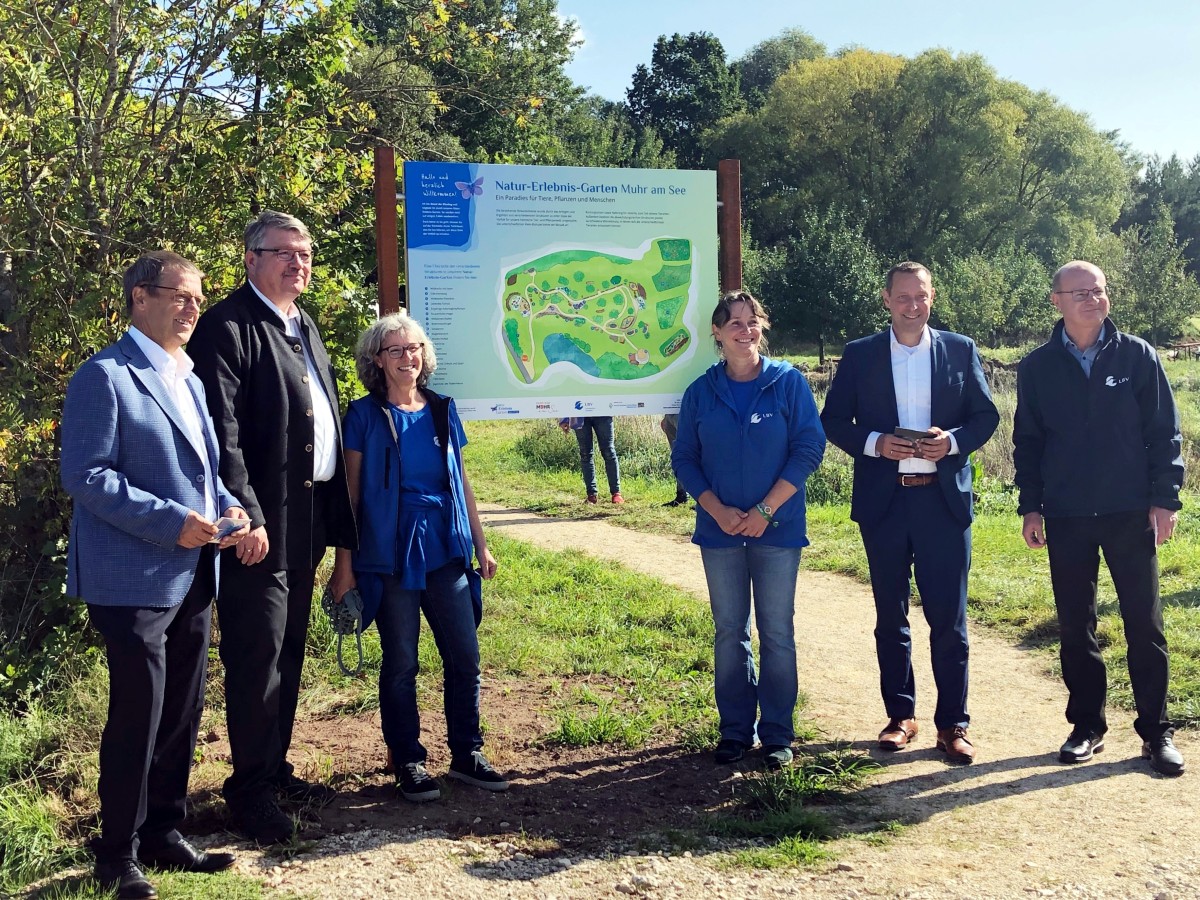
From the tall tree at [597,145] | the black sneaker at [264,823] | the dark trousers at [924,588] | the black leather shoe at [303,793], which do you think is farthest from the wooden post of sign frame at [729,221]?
the tall tree at [597,145]

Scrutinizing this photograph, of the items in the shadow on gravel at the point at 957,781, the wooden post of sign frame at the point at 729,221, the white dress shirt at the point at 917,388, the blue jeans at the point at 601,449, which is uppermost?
the wooden post of sign frame at the point at 729,221

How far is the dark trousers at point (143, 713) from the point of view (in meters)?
3.30

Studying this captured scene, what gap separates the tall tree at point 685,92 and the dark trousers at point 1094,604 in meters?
55.8

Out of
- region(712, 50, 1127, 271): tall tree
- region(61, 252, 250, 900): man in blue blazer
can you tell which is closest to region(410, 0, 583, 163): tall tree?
region(61, 252, 250, 900): man in blue blazer

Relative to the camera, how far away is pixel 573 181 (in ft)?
17.6

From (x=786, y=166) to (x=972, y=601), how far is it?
47.7m

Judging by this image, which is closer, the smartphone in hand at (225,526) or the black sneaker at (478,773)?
the smartphone in hand at (225,526)

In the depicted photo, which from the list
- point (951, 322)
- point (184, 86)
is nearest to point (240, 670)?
point (184, 86)

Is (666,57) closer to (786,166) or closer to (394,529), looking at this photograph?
(786,166)

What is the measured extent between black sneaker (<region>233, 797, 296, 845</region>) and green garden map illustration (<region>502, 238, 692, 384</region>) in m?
2.35

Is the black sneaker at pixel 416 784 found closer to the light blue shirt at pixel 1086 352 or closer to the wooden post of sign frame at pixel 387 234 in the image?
the wooden post of sign frame at pixel 387 234

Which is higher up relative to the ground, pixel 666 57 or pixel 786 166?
pixel 666 57

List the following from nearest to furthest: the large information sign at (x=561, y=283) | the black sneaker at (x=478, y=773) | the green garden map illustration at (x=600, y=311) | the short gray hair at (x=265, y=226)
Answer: the short gray hair at (x=265, y=226), the black sneaker at (x=478, y=773), the large information sign at (x=561, y=283), the green garden map illustration at (x=600, y=311)

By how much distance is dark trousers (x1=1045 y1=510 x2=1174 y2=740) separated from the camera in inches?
180
